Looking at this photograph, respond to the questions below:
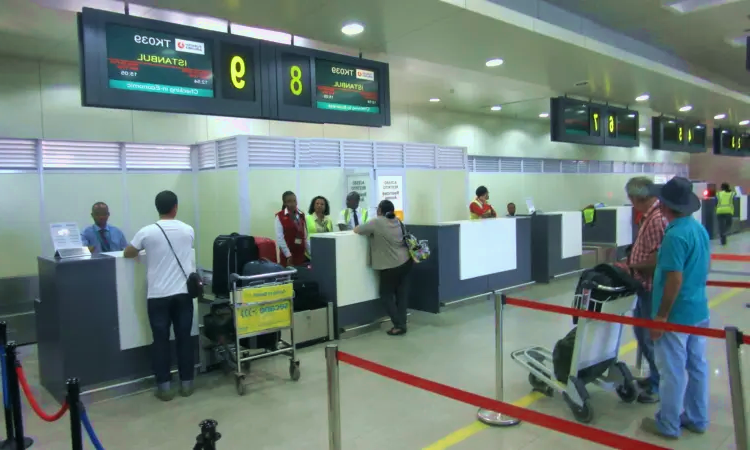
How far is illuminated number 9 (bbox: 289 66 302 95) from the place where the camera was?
188 inches

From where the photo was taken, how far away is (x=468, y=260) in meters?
7.19

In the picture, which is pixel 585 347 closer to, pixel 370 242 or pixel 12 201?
pixel 370 242

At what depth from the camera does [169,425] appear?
3812mm

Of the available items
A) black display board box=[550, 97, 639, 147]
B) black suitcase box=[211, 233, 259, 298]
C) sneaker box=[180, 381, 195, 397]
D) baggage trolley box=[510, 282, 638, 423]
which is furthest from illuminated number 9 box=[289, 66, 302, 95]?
black display board box=[550, 97, 639, 147]

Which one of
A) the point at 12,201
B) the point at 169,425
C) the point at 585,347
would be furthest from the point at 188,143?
the point at 585,347

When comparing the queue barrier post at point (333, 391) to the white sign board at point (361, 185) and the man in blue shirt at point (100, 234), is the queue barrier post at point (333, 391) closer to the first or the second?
the man in blue shirt at point (100, 234)

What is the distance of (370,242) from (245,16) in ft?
9.09

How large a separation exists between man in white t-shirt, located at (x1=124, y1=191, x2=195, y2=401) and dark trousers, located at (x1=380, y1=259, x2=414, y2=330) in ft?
7.81

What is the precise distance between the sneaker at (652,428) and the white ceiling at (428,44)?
3.68 metres

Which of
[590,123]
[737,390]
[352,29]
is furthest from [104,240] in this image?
[590,123]

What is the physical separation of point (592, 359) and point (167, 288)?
344cm

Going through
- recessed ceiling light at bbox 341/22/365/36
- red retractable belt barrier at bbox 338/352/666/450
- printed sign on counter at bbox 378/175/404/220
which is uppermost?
recessed ceiling light at bbox 341/22/365/36

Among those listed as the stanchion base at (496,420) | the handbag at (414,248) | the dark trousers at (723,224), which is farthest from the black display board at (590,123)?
the dark trousers at (723,224)

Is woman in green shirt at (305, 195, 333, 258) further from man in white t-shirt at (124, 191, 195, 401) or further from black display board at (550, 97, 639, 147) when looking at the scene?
black display board at (550, 97, 639, 147)
